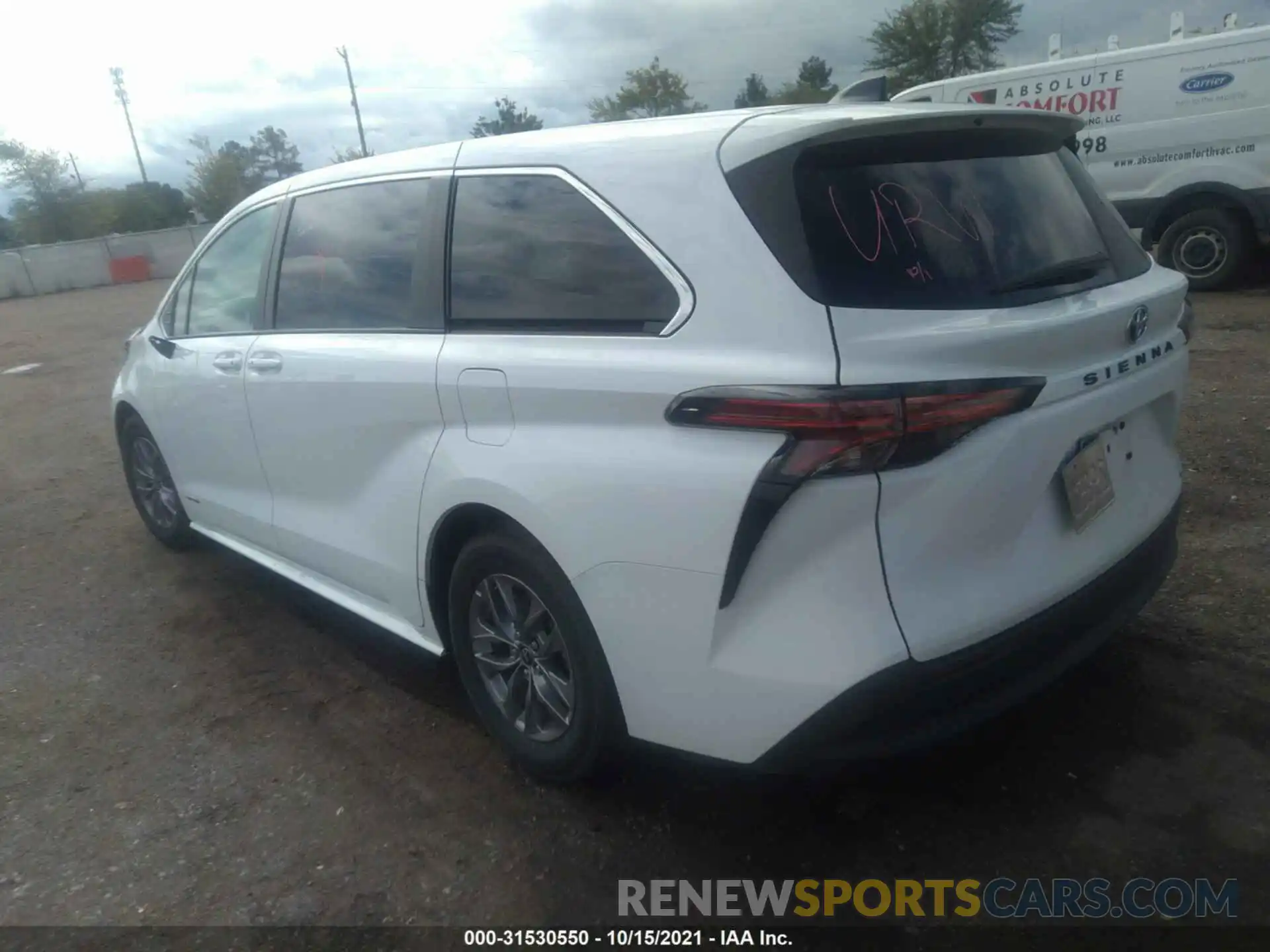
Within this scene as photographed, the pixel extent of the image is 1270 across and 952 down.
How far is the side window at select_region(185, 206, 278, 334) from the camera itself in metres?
3.97

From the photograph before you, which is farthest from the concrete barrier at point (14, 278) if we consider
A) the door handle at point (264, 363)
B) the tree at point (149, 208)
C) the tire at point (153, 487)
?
the door handle at point (264, 363)

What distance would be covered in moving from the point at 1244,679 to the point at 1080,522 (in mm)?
1223

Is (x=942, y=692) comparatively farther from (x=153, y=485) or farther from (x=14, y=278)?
(x=14, y=278)

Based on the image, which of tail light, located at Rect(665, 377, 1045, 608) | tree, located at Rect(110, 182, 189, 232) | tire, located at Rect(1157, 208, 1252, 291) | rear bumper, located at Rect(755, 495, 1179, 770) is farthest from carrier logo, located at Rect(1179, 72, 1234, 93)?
tree, located at Rect(110, 182, 189, 232)

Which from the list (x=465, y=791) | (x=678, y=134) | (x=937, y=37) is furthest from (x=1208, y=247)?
(x=937, y=37)

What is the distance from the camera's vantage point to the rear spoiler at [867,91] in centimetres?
324

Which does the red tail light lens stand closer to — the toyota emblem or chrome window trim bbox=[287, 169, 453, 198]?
the toyota emblem

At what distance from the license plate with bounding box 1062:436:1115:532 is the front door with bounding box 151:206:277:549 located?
293cm

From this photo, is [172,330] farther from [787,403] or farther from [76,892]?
[787,403]

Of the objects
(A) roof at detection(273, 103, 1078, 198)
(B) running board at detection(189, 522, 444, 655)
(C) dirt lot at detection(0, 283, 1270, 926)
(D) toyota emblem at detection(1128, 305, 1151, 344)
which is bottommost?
(C) dirt lot at detection(0, 283, 1270, 926)

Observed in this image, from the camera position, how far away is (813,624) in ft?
6.90

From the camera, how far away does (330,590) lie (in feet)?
12.1

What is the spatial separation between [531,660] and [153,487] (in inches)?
129

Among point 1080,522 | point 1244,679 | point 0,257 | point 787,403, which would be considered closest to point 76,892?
point 787,403
